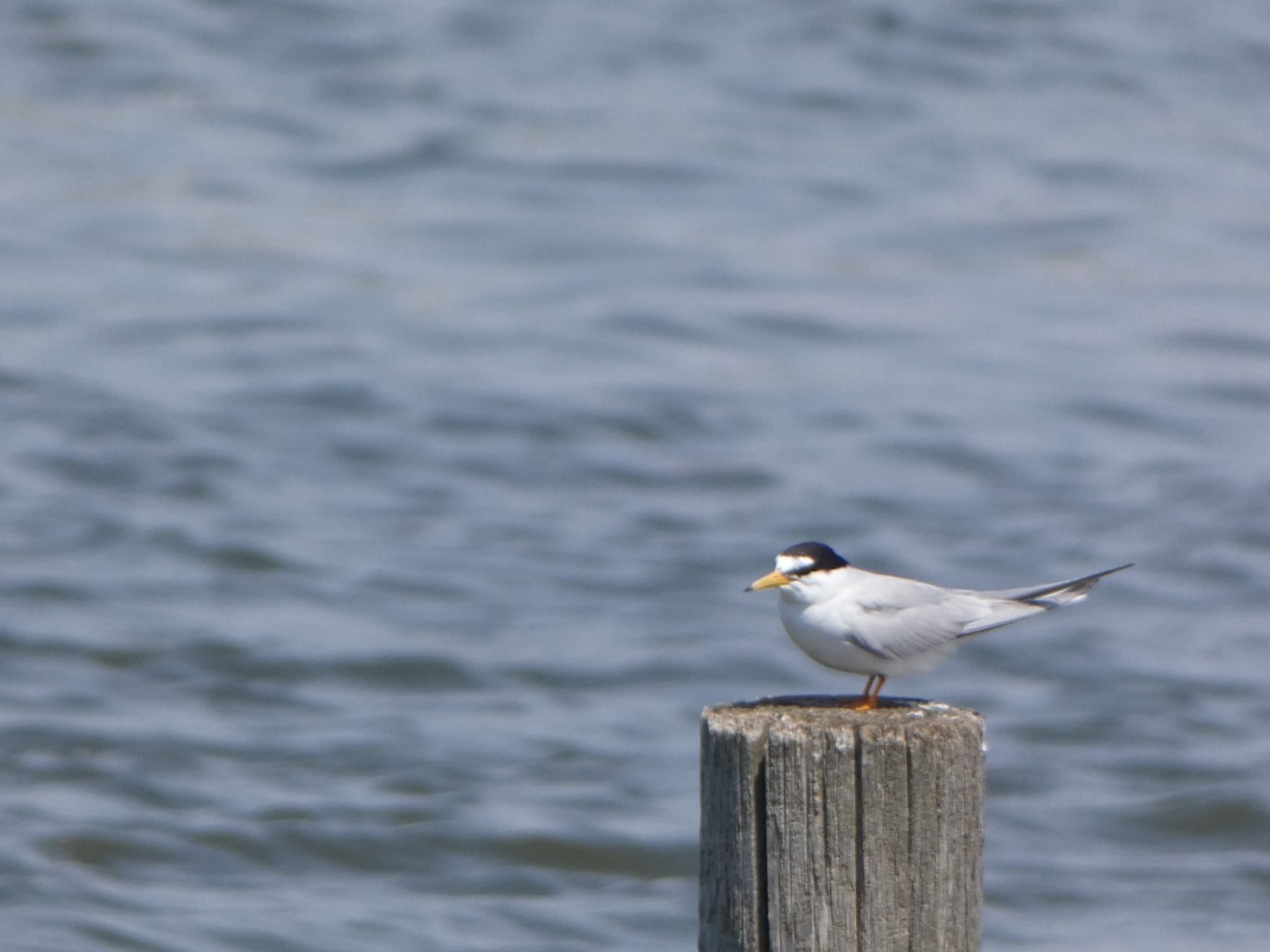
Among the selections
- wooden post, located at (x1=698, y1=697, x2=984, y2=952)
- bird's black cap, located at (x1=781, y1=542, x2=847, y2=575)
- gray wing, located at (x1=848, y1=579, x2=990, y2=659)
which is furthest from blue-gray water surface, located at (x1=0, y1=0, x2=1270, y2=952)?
wooden post, located at (x1=698, y1=697, x2=984, y2=952)

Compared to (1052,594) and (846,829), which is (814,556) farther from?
(846,829)

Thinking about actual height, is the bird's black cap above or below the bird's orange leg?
above

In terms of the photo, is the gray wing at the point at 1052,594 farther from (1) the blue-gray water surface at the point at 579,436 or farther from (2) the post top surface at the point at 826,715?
(1) the blue-gray water surface at the point at 579,436

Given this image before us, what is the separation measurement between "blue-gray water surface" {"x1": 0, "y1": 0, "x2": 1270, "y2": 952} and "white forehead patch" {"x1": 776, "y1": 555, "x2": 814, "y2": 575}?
4604 millimetres

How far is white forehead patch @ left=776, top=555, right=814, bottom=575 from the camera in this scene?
16.4ft

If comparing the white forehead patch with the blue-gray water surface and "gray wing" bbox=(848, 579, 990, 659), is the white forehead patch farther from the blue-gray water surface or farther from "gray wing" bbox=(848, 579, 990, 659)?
the blue-gray water surface

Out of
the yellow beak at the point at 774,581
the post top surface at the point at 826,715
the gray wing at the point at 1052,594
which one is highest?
the yellow beak at the point at 774,581

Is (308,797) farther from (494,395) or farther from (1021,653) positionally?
(494,395)

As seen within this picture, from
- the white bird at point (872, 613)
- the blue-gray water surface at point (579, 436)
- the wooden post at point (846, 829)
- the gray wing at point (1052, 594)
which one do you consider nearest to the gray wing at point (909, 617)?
the white bird at point (872, 613)

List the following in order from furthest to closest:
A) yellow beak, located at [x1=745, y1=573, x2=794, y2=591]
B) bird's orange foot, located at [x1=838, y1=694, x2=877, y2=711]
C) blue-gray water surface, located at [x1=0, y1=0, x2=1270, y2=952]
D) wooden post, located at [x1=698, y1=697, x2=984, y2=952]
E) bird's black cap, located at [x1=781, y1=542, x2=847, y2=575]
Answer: blue-gray water surface, located at [x1=0, y1=0, x2=1270, y2=952] → bird's black cap, located at [x1=781, y1=542, x2=847, y2=575] → yellow beak, located at [x1=745, y1=573, x2=794, y2=591] → bird's orange foot, located at [x1=838, y1=694, x2=877, y2=711] → wooden post, located at [x1=698, y1=697, x2=984, y2=952]

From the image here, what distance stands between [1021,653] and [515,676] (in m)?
3.66

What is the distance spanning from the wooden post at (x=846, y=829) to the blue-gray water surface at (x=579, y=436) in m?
4.85

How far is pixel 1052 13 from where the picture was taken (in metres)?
29.9

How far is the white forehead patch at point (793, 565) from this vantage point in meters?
4.99
